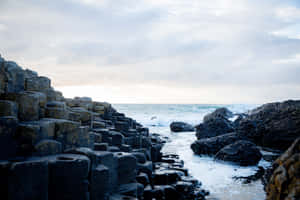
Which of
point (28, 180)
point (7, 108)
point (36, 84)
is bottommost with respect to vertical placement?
point (28, 180)

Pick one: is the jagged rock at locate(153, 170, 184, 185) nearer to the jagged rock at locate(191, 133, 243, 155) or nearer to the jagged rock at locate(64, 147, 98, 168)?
the jagged rock at locate(64, 147, 98, 168)

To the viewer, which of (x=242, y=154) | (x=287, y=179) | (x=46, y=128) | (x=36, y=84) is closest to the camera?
(x=287, y=179)

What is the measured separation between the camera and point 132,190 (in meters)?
4.88

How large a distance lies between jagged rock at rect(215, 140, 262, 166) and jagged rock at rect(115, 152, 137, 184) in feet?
17.0

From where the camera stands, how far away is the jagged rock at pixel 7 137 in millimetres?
3566

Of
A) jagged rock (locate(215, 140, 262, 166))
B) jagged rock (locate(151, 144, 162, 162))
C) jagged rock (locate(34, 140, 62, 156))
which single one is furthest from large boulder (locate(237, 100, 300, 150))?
jagged rock (locate(34, 140, 62, 156))

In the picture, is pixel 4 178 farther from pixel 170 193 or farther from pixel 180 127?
pixel 180 127

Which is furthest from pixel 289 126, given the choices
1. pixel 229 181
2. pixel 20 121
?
pixel 20 121

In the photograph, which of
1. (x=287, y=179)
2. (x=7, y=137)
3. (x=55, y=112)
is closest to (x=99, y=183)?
(x=7, y=137)

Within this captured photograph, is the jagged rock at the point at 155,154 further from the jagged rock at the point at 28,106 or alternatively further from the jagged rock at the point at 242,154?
the jagged rock at the point at 28,106

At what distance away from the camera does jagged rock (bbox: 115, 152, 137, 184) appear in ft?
16.8

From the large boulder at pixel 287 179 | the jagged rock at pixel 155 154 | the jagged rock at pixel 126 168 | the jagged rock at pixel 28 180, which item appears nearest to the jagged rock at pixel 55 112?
the jagged rock at pixel 126 168

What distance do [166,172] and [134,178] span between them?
63.3 inches

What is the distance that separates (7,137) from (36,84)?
6.30ft
